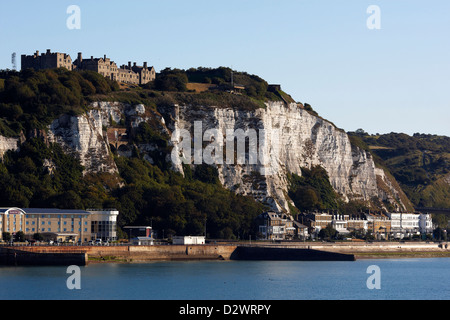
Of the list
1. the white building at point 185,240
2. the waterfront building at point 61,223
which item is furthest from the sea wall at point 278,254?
the waterfront building at point 61,223

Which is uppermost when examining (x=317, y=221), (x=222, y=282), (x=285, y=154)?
(x=285, y=154)

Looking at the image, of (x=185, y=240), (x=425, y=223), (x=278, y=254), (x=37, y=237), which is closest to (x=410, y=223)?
(x=425, y=223)

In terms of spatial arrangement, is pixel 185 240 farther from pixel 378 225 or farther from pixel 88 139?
pixel 378 225

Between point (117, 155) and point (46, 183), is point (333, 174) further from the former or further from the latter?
point (46, 183)

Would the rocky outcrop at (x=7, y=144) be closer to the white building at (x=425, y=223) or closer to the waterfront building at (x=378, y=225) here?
the waterfront building at (x=378, y=225)

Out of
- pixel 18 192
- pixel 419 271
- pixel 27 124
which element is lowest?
pixel 419 271
